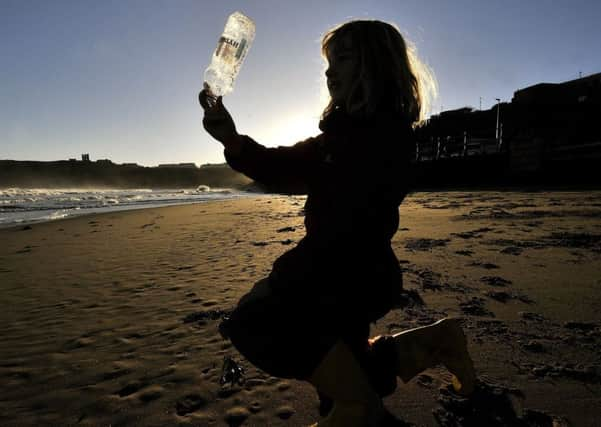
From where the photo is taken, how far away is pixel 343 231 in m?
1.08

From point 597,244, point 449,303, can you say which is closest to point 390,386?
point 449,303

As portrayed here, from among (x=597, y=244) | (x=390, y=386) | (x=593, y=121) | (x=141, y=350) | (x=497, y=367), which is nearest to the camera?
(x=390, y=386)

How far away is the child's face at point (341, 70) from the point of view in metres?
1.28

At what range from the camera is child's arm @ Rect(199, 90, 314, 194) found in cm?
132

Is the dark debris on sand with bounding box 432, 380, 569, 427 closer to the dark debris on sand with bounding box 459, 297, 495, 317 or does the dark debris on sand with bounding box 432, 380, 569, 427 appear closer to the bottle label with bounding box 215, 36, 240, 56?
the dark debris on sand with bounding box 459, 297, 495, 317

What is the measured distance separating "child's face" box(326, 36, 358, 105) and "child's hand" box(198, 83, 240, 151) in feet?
1.38

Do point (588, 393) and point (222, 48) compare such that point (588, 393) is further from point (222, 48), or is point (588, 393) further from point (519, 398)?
point (222, 48)

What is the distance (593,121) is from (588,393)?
22.6m

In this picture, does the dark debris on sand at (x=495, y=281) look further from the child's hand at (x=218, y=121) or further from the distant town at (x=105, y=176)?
the distant town at (x=105, y=176)

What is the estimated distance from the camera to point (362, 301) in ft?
3.81

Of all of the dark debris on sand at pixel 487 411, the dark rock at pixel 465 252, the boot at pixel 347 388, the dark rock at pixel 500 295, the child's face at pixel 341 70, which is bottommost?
the dark debris on sand at pixel 487 411

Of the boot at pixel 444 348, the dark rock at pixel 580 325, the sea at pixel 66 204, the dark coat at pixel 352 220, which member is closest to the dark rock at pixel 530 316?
the dark rock at pixel 580 325

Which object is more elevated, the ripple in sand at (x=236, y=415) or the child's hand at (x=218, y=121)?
the child's hand at (x=218, y=121)

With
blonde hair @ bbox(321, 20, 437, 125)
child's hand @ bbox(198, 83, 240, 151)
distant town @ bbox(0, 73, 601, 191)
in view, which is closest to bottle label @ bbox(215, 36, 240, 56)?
child's hand @ bbox(198, 83, 240, 151)
